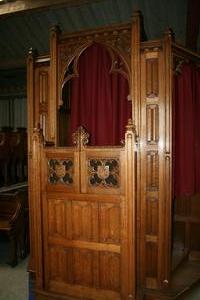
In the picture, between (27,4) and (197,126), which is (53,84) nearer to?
(27,4)

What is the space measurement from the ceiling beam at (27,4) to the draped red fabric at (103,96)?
81 cm

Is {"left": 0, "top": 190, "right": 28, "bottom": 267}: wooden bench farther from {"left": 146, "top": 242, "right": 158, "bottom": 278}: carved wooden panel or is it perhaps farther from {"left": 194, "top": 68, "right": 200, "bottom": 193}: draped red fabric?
{"left": 194, "top": 68, "right": 200, "bottom": 193}: draped red fabric

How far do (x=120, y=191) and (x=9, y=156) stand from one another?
3524 millimetres

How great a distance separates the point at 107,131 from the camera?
2.75m

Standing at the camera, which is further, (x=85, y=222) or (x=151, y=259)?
(x=151, y=259)

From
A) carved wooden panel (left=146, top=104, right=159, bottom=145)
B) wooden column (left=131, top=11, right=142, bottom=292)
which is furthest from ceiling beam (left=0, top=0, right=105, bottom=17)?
carved wooden panel (left=146, top=104, right=159, bottom=145)

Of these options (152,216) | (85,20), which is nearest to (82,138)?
(152,216)

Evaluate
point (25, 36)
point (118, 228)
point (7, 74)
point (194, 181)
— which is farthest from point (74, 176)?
point (7, 74)

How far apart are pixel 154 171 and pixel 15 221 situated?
2.10m

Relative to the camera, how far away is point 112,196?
2.24m

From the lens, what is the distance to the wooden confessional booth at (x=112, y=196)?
226 cm

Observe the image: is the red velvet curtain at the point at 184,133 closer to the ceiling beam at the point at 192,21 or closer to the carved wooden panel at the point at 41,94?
the ceiling beam at the point at 192,21

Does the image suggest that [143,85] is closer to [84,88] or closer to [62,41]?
[84,88]

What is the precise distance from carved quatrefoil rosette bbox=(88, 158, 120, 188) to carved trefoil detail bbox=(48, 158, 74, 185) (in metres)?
0.19
